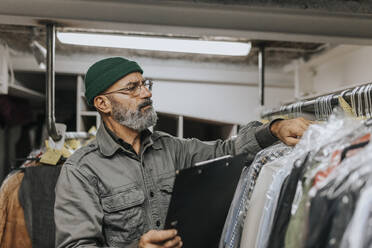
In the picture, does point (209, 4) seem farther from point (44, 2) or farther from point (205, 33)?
point (44, 2)

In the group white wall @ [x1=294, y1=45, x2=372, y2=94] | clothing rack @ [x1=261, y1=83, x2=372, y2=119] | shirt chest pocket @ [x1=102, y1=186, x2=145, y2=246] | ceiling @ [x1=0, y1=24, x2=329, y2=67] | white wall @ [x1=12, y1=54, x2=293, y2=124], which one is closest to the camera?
clothing rack @ [x1=261, y1=83, x2=372, y2=119]

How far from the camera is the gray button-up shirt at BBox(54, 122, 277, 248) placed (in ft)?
4.03

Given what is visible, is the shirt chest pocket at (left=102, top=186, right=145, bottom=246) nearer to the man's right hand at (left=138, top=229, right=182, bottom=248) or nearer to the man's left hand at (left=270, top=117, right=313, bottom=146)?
the man's right hand at (left=138, top=229, right=182, bottom=248)

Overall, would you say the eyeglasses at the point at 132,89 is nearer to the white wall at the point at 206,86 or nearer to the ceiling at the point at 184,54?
the ceiling at the point at 184,54

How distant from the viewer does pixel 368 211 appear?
61 cm

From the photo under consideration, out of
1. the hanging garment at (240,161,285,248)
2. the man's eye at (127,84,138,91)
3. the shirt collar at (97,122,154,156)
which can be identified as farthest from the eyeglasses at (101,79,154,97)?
the hanging garment at (240,161,285,248)

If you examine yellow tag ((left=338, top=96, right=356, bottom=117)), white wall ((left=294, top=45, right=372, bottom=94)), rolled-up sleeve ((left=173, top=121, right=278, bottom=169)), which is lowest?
rolled-up sleeve ((left=173, top=121, right=278, bottom=169))

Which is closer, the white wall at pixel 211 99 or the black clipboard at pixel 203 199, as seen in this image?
the black clipboard at pixel 203 199

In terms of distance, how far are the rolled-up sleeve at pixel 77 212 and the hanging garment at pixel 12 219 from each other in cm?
70

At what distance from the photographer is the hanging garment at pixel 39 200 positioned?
5.85ft

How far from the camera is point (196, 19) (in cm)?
143

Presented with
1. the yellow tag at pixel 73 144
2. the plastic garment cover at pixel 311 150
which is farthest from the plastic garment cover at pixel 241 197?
the yellow tag at pixel 73 144

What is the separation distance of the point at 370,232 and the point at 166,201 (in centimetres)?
91

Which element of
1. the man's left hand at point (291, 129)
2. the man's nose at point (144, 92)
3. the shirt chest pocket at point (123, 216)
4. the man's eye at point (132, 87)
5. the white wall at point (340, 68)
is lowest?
the shirt chest pocket at point (123, 216)
